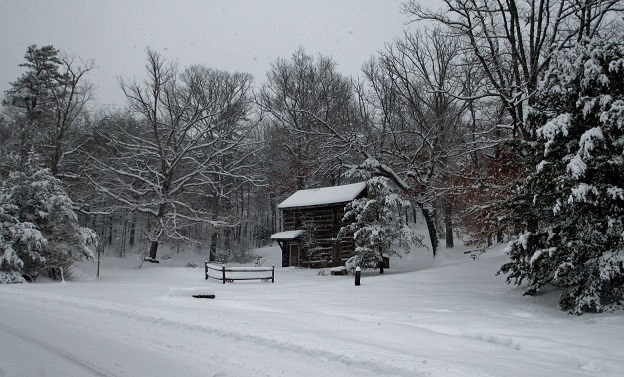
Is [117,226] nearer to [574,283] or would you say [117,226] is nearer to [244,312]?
[244,312]

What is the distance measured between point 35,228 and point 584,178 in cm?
2435

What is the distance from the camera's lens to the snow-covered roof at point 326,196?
3125cm

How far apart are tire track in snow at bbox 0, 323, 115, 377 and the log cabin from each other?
2331cm

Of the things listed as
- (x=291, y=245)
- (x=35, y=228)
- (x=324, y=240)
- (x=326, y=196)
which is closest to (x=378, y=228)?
(x=324, y=240)

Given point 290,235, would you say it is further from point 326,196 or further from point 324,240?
point 326,196

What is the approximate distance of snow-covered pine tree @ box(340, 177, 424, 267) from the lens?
79.5 ft

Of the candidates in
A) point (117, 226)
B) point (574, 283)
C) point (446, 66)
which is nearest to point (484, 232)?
point (574, 283)

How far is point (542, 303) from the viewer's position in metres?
13.4

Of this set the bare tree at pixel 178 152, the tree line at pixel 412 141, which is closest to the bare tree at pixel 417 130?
the tree line at pixel 412 141

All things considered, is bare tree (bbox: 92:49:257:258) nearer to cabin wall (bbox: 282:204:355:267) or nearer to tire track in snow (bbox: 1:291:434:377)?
cabin wall (bbox: 282:204:355:267)

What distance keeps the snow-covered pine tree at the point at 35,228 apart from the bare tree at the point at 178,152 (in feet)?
29.0

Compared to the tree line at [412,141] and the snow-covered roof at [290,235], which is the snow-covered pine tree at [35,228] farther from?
the snow-covered roof at [290,235]

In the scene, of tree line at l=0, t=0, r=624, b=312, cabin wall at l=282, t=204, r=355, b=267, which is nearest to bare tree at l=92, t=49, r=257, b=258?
tree line at l=0, t=0, r=624, b=312

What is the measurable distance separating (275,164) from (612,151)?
42.5 m
